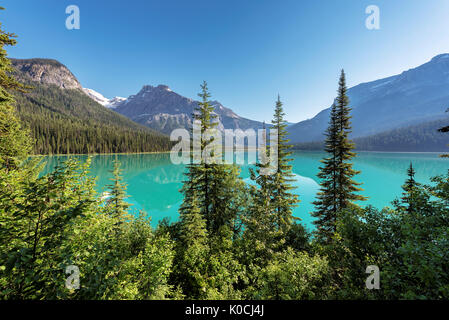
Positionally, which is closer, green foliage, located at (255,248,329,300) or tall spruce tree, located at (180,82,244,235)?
green foliage, located at (255,248,329,300)

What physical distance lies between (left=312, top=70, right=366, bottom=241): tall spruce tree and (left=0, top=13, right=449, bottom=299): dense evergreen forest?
10cm

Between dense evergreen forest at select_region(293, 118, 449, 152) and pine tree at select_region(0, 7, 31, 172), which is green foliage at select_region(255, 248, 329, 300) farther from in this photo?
dense evergreen forest at select_region(293, 118, 449, 152)

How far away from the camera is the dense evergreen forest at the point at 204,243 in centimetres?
324

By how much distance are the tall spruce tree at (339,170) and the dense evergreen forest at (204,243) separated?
0.10m

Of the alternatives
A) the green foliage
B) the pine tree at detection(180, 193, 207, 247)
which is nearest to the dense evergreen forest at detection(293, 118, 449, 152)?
the pine tree at detection(180, 193, 207, 247)

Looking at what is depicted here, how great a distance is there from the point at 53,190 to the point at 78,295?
2349 mm

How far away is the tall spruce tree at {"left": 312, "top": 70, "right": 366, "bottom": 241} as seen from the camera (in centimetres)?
1429

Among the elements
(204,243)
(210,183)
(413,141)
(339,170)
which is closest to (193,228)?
(204,243)

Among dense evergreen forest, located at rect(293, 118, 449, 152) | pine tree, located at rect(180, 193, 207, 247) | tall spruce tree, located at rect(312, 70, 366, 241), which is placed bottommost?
pine tree, located at rect(180, 193, 207, 247)

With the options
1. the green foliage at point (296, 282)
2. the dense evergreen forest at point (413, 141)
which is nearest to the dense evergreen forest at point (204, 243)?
the green foliage at point (296, 282)

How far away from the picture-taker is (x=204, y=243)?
1260cm

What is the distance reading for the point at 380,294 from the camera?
438 cm

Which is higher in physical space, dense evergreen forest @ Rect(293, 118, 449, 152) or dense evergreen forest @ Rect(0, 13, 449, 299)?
dense evergreen forest @ Rect(293, 118, 449, 152)
